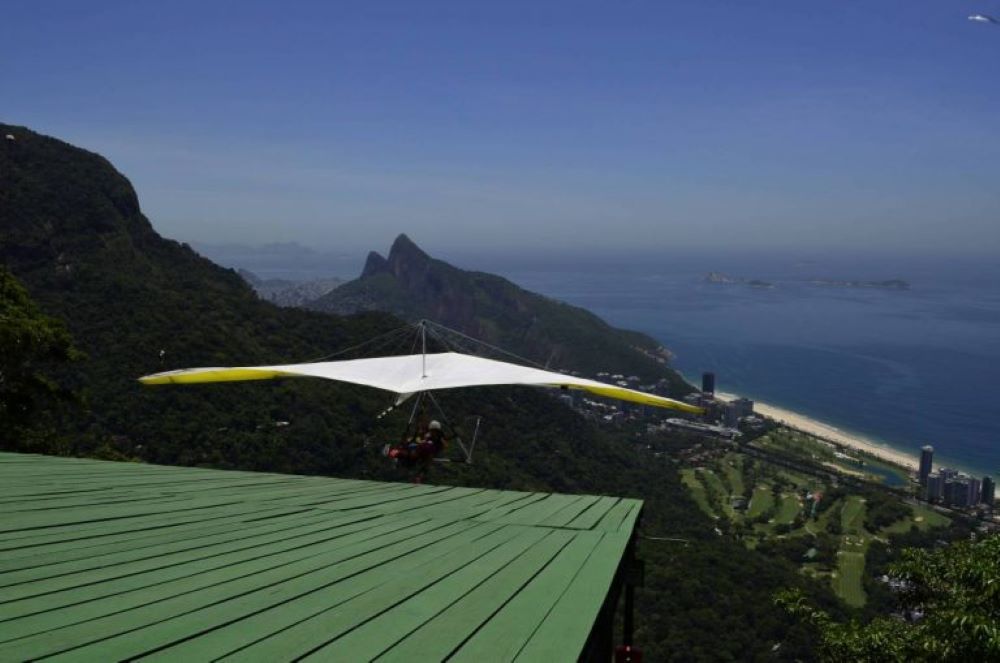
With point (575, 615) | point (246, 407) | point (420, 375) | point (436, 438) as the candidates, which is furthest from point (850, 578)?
point (575, 615)

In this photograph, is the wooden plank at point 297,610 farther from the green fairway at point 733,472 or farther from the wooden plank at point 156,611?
the green fairway at point 733,472

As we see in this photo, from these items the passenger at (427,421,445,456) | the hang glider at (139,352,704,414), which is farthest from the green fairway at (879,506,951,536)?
the passenger at (427,421,445,456)


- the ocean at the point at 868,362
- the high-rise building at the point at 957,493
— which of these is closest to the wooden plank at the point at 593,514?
the high-rise building at the point at 957,493

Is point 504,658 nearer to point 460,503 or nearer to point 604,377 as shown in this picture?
point 460,503

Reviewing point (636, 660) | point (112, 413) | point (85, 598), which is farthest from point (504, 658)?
point (112, 413)

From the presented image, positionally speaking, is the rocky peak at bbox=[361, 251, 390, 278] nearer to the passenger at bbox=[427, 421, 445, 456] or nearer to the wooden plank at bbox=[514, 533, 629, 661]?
the passenger at bbox=[427, 421, 445, 456]

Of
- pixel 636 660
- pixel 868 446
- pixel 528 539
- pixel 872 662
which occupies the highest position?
pixel 528 539
